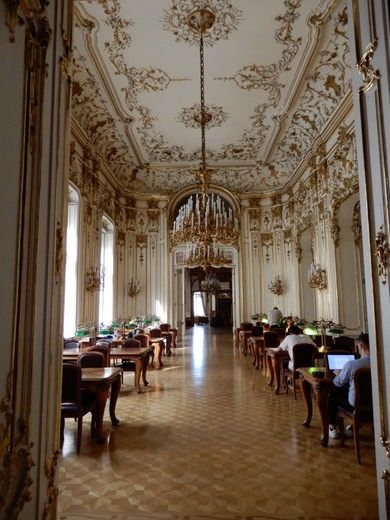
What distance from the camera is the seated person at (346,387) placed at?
3.98m

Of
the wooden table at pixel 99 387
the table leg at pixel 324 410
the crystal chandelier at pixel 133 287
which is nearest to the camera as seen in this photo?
the table leg at pixel 324 410

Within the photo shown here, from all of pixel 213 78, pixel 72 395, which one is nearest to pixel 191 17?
pixel 213 78

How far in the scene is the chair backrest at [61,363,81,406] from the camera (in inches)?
165

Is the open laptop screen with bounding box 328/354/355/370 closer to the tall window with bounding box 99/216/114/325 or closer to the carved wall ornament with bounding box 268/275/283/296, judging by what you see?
the tall window with bounding box 99/216/114/325

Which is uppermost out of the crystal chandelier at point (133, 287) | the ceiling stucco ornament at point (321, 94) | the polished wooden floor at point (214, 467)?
the ceiling stucco ornament at point (321, 94)

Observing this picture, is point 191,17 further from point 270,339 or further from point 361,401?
point 270,339

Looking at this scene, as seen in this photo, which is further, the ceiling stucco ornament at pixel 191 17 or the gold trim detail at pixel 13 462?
the ceiling stucco ornament at pixel 191 17

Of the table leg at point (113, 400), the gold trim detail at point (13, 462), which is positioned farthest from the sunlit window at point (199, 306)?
the gold trim detail at point (13, 462)

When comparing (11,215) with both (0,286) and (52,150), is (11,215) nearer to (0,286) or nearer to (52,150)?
(0,286)

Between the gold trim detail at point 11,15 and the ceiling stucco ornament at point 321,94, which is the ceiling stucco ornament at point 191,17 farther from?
A: the gold trim detail at point 11,15

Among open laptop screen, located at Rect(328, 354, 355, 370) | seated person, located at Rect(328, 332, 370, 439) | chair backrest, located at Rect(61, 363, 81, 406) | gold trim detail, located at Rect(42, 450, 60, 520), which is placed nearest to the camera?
gold trim detail, located at Rect(42, 450, 60, 520)

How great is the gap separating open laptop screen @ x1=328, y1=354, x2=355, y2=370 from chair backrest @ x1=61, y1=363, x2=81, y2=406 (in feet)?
10.5

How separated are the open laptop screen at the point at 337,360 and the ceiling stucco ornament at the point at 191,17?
19.3 ft

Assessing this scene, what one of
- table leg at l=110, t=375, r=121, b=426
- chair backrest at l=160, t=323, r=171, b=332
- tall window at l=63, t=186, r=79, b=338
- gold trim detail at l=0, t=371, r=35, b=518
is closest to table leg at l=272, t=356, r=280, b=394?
table leg at l=110, t=375, r=121, b=426
